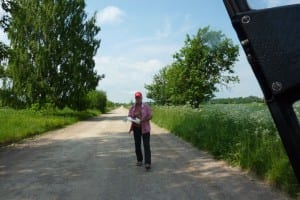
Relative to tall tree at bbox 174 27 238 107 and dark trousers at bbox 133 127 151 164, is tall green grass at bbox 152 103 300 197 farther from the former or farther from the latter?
tall tree at bbox 174 27 238 107

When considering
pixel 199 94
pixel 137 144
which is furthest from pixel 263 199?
pixel 199 94

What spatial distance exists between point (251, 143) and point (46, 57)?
34514 millimetres

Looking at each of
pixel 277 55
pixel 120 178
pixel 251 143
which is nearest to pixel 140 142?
pixel 120 178

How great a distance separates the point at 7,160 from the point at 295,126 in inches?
484

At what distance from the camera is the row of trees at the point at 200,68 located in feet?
164

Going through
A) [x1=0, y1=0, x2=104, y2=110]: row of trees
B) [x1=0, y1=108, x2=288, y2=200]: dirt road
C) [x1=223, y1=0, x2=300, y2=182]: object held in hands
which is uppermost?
[x1=0, y1=0, x2=104, y2=110]: row of trees

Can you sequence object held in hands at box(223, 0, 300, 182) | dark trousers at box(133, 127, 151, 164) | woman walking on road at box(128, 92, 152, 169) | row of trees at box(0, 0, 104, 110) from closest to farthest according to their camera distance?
object held in hands at box(223, 0, 300, 182), dark trousers at box(133, 127, 151, 164), woman walking on road at box(128, 92, 152, 169), row of trees at box(0, 0, 104, 110)

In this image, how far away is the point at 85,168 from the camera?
1114 centimetres

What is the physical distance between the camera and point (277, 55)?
1.85 m

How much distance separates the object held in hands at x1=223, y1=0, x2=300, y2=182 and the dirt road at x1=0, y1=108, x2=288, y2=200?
18.9ft

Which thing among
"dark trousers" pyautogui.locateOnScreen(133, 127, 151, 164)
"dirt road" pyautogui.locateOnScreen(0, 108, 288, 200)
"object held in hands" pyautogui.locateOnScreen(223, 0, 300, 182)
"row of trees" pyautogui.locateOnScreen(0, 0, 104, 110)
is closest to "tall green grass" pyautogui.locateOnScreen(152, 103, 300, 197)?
"dirt road" pyautogui.locateOnScreen(0, 108, 288, 200)

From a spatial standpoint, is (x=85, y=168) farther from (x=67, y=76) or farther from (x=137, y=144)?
(x=67, y=76)

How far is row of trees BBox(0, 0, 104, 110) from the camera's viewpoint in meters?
43.0

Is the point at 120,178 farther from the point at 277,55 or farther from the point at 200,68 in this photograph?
the point at 200,68
